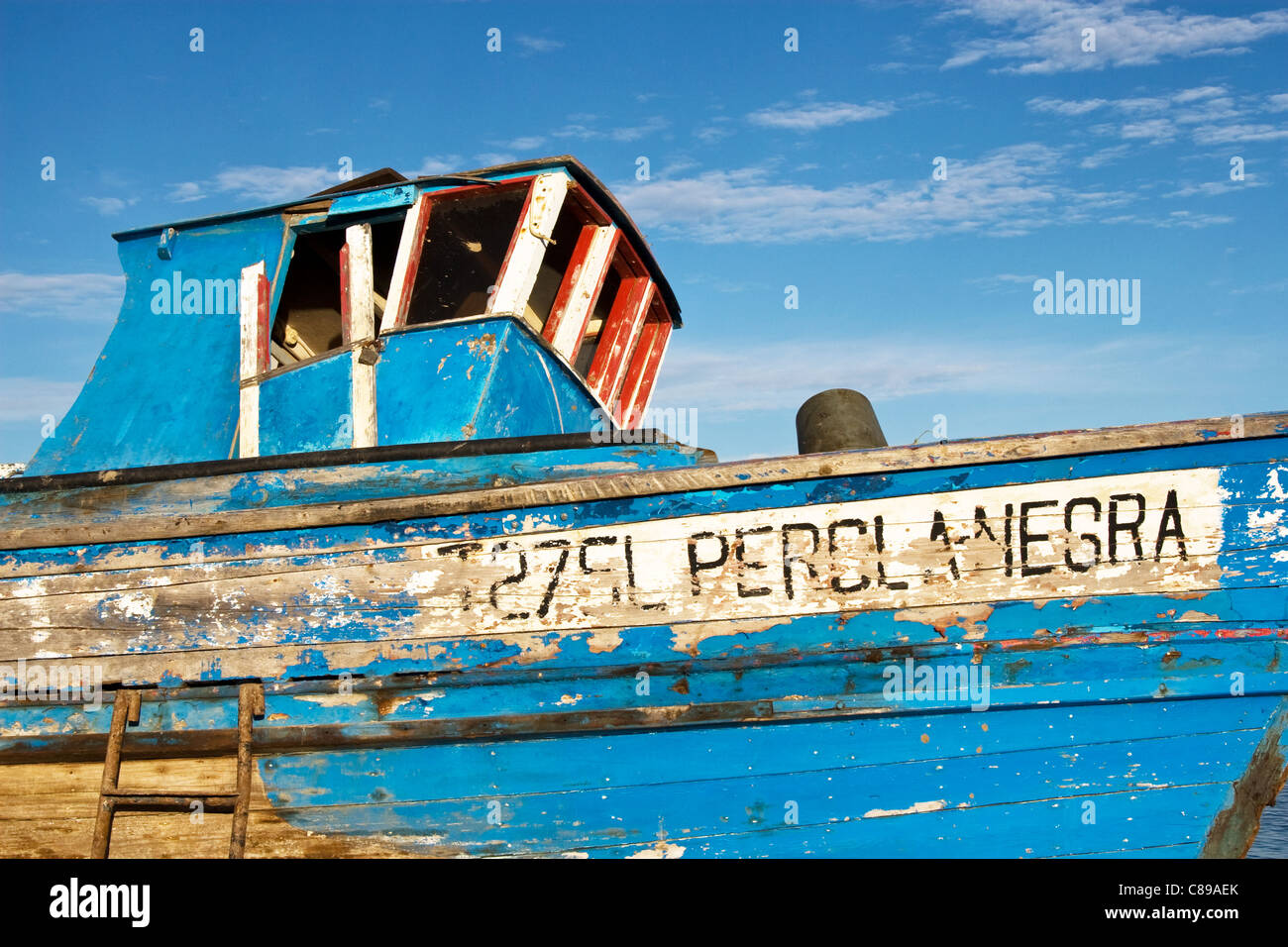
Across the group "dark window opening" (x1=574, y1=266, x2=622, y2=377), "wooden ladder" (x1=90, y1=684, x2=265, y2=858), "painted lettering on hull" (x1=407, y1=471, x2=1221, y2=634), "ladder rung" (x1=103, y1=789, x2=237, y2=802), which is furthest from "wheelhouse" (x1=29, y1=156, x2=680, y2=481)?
"ladder rung" (x1=103, y1=789, x2=237, y2=802)

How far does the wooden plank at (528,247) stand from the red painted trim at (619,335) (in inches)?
55.6

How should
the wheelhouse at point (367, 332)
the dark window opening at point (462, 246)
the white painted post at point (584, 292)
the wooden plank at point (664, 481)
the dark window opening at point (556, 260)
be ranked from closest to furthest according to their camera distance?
the wooden plank at point (664, 481), the wheelhouse at point (367, 332), the dark window opening at point (462, 246), the white painted post at point (584, 292), the dark window opening at point (556, 260)

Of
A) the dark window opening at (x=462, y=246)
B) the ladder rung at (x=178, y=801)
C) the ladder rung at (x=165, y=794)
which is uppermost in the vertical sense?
the dark window opening at (x=462, y=246)

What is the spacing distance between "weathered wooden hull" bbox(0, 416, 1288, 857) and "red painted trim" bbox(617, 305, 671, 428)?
9.21ft

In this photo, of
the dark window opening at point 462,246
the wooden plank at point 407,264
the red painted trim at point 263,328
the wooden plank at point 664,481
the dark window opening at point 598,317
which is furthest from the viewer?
the dark window opening at point 598,317

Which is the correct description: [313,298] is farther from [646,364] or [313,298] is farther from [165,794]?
[165,794]

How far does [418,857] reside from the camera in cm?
398

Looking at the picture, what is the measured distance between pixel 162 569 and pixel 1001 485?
11.6 feet

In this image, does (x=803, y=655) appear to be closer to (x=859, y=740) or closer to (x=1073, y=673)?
(x=859, y=740)

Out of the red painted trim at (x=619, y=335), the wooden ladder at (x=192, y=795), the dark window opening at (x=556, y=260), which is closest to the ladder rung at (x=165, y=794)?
→ the wooden ladder at (x=192, y=795)

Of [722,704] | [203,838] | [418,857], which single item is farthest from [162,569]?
[722,704]

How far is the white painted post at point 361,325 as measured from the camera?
490cm

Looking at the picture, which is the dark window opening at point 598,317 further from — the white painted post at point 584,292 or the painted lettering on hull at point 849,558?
the painted lettering on hull at point 849,558
